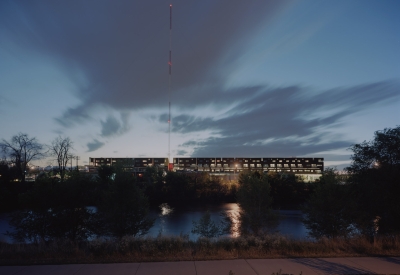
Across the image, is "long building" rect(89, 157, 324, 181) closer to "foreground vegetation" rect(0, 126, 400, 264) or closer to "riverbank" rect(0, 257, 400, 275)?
"foreground vegetation" rect(0, 126, 400, 264)

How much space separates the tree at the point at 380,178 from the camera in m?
13.5

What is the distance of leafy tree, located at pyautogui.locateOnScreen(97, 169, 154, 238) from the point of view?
19566 millimetres

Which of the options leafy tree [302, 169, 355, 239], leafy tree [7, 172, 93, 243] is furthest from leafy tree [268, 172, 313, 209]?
leafy tree [7, 172, 93, 243]

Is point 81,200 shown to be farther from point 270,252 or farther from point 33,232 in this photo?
point 270,252

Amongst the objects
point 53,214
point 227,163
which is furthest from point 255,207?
point 227,163

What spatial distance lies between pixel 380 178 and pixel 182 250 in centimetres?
982

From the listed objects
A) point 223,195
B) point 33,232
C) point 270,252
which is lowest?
point 223,195

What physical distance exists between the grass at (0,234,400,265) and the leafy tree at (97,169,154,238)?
337 inches

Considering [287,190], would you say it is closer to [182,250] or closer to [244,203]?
[244,203]

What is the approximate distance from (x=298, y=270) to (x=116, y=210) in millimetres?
14238

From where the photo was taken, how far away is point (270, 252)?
389 inches

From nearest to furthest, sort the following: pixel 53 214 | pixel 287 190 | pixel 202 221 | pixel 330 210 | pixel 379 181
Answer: pixel 379 181
pixel 53 214
pixel 330 210
pixel 202 221
pixel 287 190

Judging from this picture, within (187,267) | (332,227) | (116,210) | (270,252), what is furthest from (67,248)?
(332,227)

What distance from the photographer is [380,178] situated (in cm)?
1376
